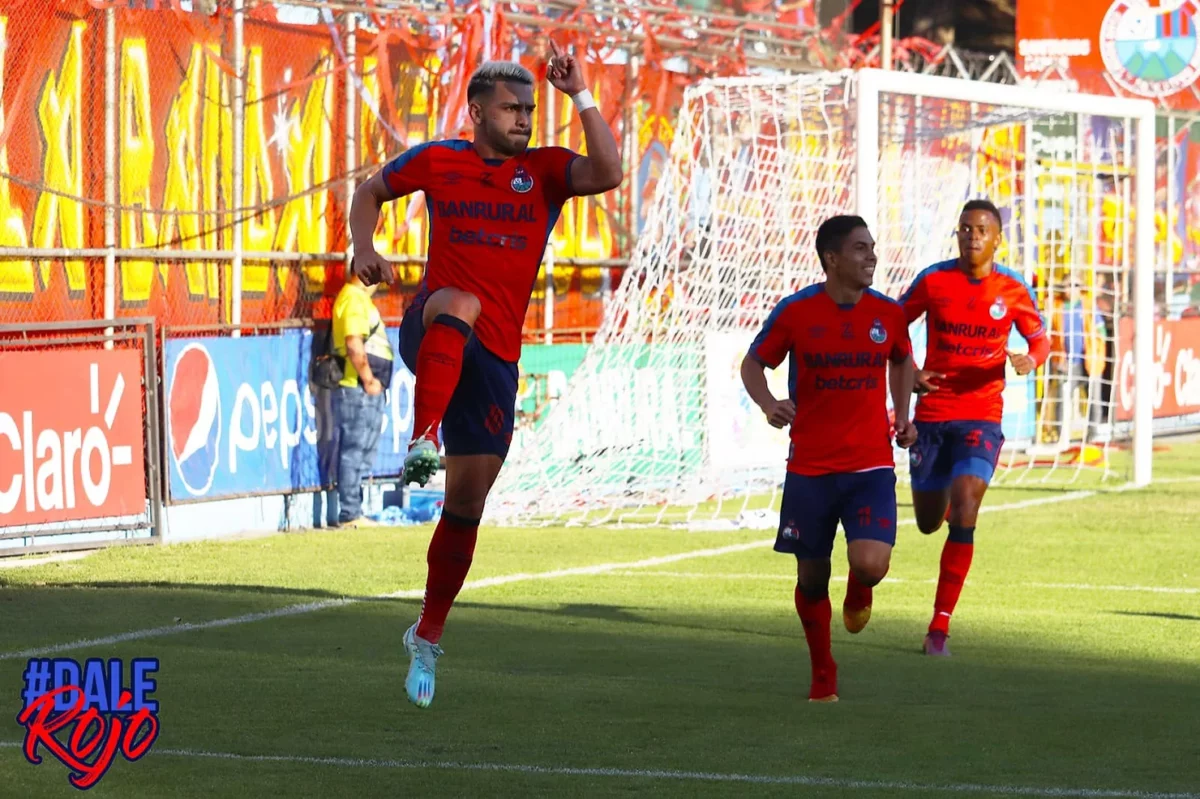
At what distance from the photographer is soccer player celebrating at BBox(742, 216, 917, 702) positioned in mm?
9203

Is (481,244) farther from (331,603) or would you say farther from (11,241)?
(11,241)

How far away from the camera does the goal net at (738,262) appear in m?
18.0

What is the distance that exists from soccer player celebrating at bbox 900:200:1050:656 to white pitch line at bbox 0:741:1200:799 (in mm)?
3977

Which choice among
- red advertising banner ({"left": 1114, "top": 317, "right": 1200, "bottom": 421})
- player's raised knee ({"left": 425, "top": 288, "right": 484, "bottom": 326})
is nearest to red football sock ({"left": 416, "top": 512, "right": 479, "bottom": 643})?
player's raised knee ({"left": 425, "top": 288, "right": 484, "bottom": 326})

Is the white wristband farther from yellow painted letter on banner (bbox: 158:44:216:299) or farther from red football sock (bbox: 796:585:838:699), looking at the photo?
yellow painted letter on banner (bbox: 158:44:216:299)

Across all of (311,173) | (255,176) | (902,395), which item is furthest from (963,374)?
(311,173)

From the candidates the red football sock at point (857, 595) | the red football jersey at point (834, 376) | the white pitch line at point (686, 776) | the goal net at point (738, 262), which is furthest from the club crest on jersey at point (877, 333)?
the goal net at point (738, 262)

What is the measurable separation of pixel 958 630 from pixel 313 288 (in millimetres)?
8520

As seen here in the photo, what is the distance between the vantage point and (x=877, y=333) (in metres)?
9.33

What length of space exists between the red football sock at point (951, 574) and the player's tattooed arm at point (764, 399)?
2.09 metres

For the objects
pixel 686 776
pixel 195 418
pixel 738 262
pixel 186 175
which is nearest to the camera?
pixel 686 776

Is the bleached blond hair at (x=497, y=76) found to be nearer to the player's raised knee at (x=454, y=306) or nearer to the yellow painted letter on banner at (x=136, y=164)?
the player's raised knee at (x=454, y=306)

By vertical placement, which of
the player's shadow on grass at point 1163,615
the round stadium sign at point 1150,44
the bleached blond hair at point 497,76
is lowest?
the player's shadow on grass at point 1163,615

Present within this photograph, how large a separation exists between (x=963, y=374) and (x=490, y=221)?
3.93m
